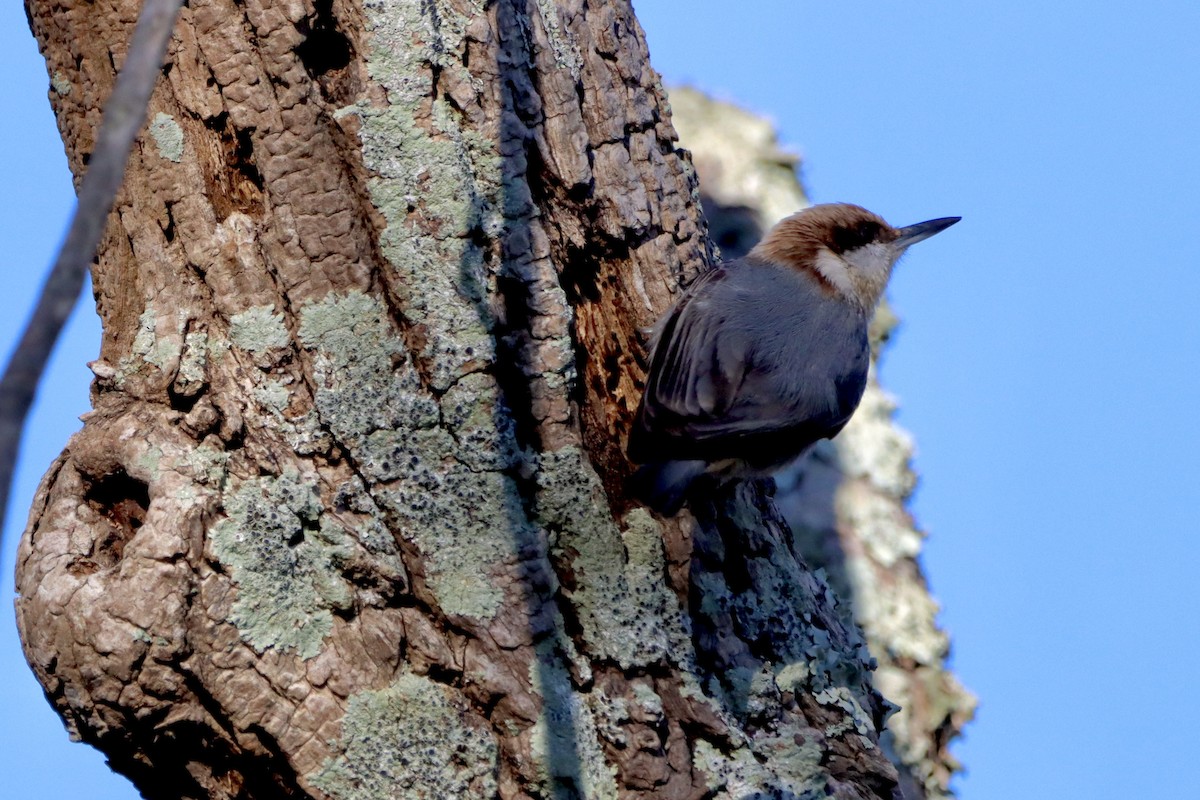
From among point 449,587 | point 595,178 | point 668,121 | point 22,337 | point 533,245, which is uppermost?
point 668,121

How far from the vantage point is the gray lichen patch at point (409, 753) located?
2.05 m

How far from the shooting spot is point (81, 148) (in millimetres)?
2473

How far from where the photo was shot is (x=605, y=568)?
87.4 inches

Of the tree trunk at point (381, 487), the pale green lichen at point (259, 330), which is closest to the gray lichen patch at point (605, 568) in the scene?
the tree trunk at point (381, 487)

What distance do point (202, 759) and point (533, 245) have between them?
1103 millimetres

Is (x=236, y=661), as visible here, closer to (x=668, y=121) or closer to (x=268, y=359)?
(x=268, y=359)

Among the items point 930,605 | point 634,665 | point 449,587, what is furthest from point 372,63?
point 930,605

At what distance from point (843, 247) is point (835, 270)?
14 cm

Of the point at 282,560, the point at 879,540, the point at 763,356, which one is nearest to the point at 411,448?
the point at 282,560

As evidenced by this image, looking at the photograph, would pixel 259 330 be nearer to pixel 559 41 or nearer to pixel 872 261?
pixel 559 41

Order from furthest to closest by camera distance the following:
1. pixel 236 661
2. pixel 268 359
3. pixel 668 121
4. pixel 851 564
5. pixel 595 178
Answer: pixel 851 564 < pixel 668 121 < pixel 595 178 < pixel 268 359 < pixel 236 661

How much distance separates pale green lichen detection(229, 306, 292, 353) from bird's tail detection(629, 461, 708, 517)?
2.33ft

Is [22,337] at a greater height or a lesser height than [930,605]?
lesser

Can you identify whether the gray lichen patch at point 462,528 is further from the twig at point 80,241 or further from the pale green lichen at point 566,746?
the twig at point 80,241
